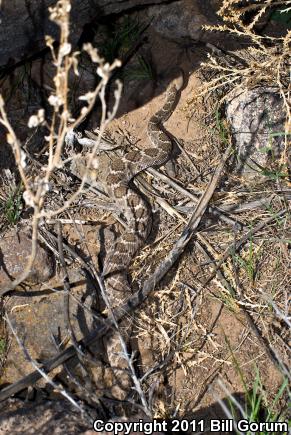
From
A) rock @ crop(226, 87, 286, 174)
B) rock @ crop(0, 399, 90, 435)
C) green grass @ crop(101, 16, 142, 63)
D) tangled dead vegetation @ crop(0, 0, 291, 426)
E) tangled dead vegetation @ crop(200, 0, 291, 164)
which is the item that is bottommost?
rock @ crop(0, 399, 90, 435)

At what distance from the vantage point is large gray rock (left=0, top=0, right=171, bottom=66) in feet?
18.5

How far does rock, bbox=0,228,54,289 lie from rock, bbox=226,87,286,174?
2.11m

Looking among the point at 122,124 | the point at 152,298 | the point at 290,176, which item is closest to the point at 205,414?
the point at 152,298

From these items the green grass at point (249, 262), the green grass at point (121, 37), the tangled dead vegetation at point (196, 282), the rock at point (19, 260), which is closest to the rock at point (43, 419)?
the tangled dead vegetation at point (196, 282)

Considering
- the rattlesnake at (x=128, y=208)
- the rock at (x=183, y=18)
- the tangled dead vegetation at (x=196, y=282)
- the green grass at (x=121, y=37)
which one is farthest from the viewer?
the rock at (x=183, y=18)

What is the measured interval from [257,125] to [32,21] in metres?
2.48

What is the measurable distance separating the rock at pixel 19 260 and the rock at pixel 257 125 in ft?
6.92

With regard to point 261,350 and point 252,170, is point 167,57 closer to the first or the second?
point 252,170

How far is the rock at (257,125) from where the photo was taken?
557 cm

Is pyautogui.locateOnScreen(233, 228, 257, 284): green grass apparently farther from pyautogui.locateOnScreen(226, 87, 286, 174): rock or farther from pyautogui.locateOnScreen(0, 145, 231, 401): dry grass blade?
pyautogui.locateOnScreen(226, 87, 286, 174): rock

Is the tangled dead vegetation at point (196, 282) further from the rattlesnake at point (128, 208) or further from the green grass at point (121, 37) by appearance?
the green grass at point (121, 37)

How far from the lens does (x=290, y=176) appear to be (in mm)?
5281

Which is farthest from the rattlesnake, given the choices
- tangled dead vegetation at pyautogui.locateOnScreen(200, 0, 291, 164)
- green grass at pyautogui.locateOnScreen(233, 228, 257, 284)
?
green grass at pyautogui.locateOnScreen(233, 228, 257, 284)

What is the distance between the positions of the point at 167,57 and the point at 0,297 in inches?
141
